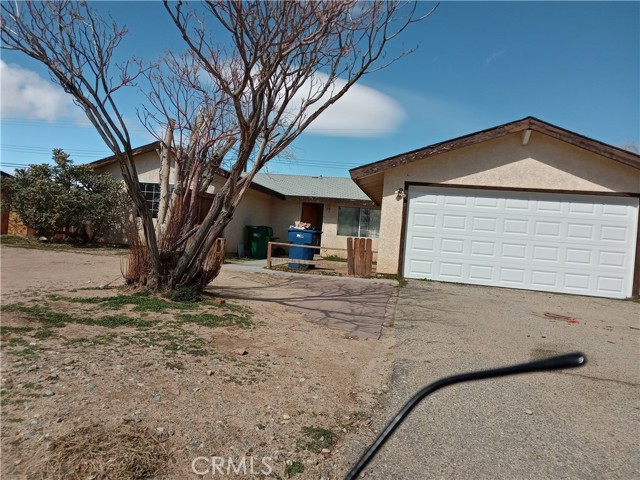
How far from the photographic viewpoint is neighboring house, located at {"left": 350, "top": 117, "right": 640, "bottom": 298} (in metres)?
11.0

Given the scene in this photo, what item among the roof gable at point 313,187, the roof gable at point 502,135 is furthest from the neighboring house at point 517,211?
the roof gable at point 313,187

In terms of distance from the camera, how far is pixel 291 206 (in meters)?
22.2

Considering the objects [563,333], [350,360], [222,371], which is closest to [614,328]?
[563,333]

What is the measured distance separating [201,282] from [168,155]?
2567 mm

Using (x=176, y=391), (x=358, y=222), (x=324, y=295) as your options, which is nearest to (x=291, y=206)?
(x=358, y=222)

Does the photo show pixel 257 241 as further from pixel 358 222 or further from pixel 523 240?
pixel 523 240

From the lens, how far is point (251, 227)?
18219 mm

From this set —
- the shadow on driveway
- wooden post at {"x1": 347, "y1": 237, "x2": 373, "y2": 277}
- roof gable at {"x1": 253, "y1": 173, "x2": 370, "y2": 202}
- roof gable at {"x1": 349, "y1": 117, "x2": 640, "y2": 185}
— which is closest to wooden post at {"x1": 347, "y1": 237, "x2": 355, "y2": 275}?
wooden post at {"x1": 347, "y1": 237, "x2": 373, "y2": 277}

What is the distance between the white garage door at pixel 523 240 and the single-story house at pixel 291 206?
4.80m

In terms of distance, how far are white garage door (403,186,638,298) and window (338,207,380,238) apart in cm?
812

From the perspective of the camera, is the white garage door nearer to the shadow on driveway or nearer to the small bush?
the shadow on driveway

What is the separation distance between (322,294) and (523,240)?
5.75 m

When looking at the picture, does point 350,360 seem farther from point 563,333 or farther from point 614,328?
point 614,328

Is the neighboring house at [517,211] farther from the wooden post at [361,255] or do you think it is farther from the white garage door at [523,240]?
the wooden post at [361,255]
